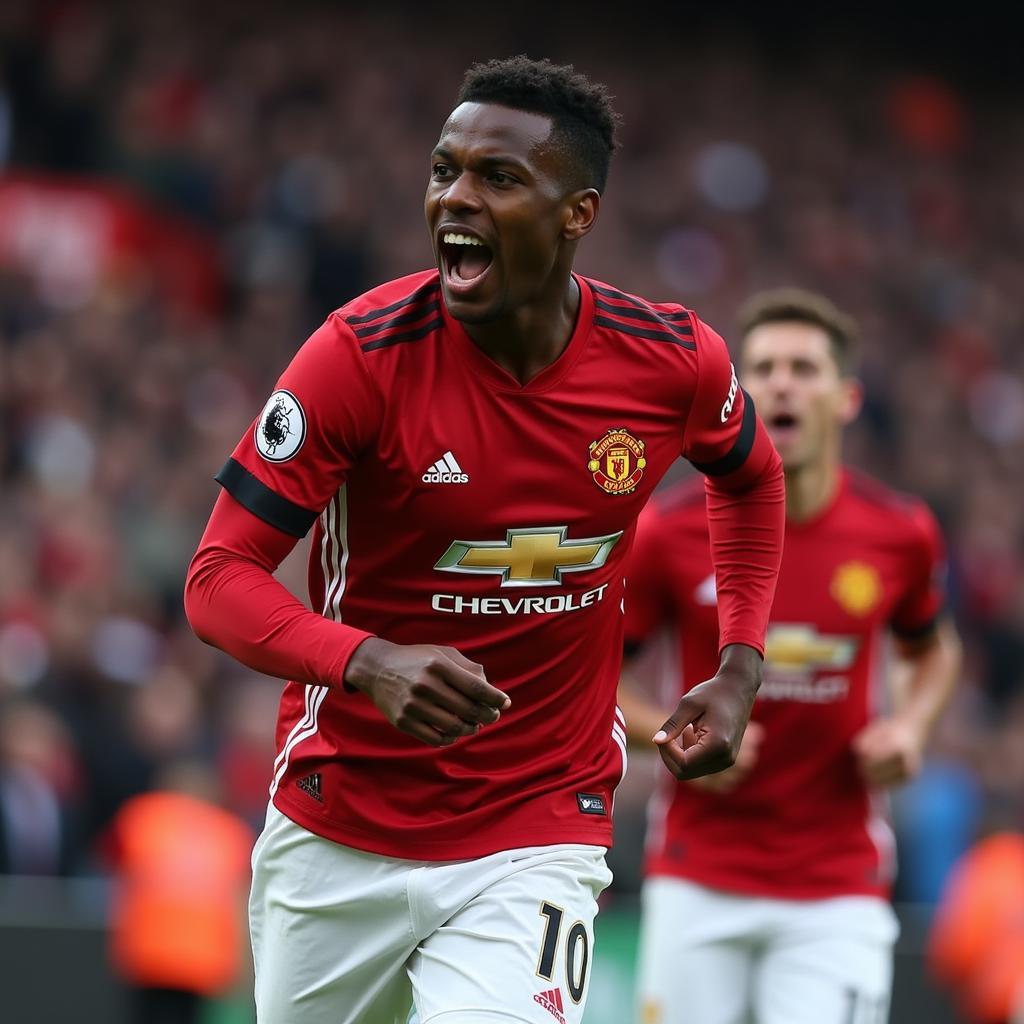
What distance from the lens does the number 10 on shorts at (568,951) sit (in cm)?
405

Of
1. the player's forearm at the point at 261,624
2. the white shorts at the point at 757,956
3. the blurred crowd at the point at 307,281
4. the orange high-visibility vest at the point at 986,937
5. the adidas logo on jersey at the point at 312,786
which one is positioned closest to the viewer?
the player's forearm at the point at 261,624

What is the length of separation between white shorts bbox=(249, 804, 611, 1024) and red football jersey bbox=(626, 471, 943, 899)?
1.49 meters

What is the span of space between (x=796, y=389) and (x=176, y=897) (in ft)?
12.2

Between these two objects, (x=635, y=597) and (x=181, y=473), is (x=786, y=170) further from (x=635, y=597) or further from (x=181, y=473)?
(x=635, y=597)

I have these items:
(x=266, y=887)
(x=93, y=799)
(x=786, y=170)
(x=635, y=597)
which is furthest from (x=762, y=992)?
(x=786, y=170)

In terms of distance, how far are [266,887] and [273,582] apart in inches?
33.5

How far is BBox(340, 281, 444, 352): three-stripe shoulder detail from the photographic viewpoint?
4027 mm

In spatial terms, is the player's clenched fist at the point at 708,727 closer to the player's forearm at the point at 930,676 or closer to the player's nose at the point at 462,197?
the player's nose at the point at 462,197

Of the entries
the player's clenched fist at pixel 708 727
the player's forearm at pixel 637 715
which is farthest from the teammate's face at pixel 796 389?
the player's clenched fist at pixel 708 727

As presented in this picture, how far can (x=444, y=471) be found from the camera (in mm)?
4043

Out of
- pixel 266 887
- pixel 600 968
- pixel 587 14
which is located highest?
pixel 587 14

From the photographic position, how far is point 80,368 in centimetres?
1212

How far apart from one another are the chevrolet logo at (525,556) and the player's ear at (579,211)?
62cm

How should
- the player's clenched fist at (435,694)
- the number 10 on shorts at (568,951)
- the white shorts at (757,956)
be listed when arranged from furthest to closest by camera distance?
1. the white shorts at (757,956)
2. the number 10 on shorts at (568,951)
3. the player's clenched fist at (435,694)
